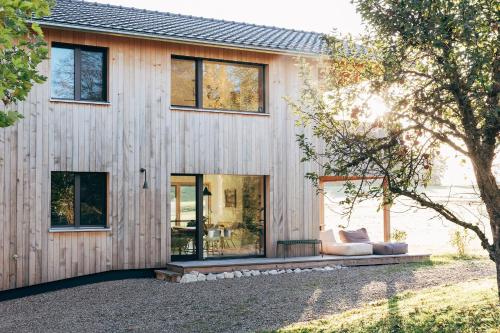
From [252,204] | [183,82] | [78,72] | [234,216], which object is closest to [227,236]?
[234,216]

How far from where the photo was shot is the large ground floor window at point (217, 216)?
1462cm

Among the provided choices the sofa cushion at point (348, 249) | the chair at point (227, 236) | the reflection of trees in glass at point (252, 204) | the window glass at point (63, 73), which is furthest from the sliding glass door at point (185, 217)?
the sofa cushion at point (348, 249)

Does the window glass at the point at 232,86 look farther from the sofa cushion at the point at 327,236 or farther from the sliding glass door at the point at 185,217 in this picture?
the sofa cushion at the point at 327,236

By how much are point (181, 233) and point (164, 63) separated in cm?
397

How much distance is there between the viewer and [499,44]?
248 inches

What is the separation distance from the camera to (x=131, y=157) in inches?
548

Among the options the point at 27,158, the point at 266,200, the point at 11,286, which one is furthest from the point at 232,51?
the point at 11,286

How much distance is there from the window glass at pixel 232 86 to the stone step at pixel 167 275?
158 inches

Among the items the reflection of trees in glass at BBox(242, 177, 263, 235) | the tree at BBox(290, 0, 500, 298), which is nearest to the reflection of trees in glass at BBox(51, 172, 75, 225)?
the reflection of trees in glass at BBox(242, 177, 263, 235)

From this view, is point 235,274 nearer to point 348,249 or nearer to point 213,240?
point 213,240

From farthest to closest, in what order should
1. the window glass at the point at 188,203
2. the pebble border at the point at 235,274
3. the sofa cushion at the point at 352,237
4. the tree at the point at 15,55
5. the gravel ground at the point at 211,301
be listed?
the sofa cushion at the point at 352,237 < the window glass at the point at 188,203 < the pebble border at the point at 235,274 < the gravel ground at the point at 211,301 < the tree at the point at 15,55

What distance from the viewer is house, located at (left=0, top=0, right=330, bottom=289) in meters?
13.0

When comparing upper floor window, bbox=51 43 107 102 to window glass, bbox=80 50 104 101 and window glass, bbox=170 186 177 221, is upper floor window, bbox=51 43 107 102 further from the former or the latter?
window glass, bbox=170 186 177 221

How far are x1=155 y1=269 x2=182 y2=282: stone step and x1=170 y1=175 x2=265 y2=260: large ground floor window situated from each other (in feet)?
2.55
